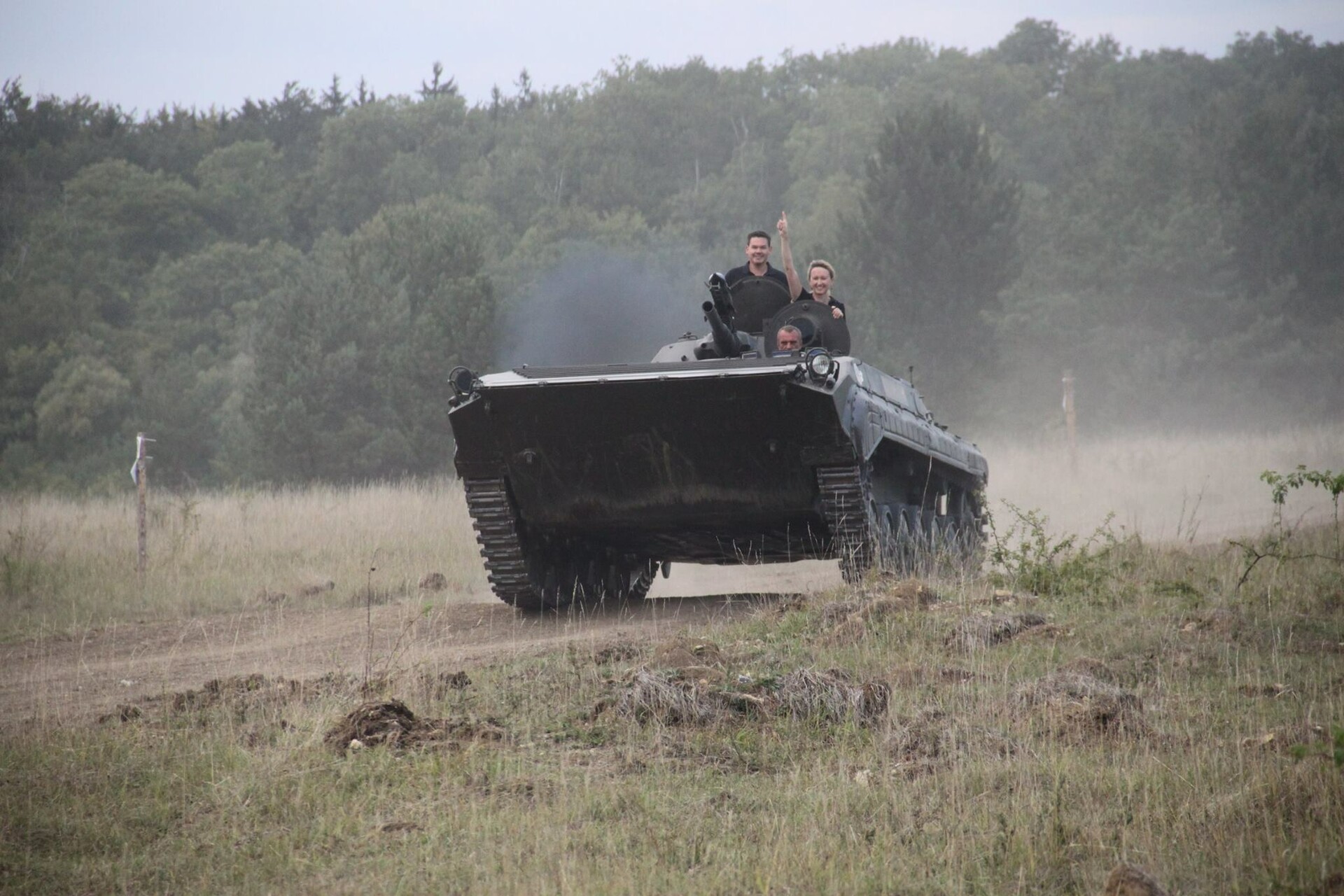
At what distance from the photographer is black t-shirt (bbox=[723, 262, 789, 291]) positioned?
36.7 ft

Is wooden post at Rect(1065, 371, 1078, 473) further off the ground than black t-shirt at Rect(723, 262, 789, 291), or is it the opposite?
black t-shirt at Rect(723, 262, 789, 291)

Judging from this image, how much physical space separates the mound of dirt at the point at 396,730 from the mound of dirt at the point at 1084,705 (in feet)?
6.63

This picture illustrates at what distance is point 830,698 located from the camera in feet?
19.5

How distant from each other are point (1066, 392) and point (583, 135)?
1405 inches

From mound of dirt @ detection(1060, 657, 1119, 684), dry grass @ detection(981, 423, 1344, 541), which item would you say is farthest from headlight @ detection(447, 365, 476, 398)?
dry grass @ detection(981, 423, 1344, 541)

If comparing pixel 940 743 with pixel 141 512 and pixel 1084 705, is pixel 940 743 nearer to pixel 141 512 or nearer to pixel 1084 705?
pixel 1084 705

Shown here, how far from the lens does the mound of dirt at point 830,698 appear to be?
5.88m

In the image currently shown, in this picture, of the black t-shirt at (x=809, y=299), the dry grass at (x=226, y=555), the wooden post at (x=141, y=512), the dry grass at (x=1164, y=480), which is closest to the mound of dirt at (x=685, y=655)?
the black t-shirt at (x=809, y=299)

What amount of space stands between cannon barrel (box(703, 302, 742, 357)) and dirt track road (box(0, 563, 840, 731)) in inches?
65.2

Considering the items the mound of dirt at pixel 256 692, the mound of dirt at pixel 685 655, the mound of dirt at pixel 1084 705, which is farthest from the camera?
the mound of dirt at pixel 685 655

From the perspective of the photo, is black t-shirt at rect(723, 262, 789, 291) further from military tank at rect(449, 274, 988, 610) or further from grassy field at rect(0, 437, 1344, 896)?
grassy field at rect(0, 437, 1344, 896)

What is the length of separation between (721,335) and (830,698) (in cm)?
447

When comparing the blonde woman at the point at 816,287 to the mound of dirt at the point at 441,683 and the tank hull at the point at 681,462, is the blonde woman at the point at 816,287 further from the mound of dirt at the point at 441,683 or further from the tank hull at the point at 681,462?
the mound of dirt at the point at 441,683

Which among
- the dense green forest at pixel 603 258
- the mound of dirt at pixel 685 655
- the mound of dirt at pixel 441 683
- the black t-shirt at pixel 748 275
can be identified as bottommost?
the mound of dirt at pixel 441 683
